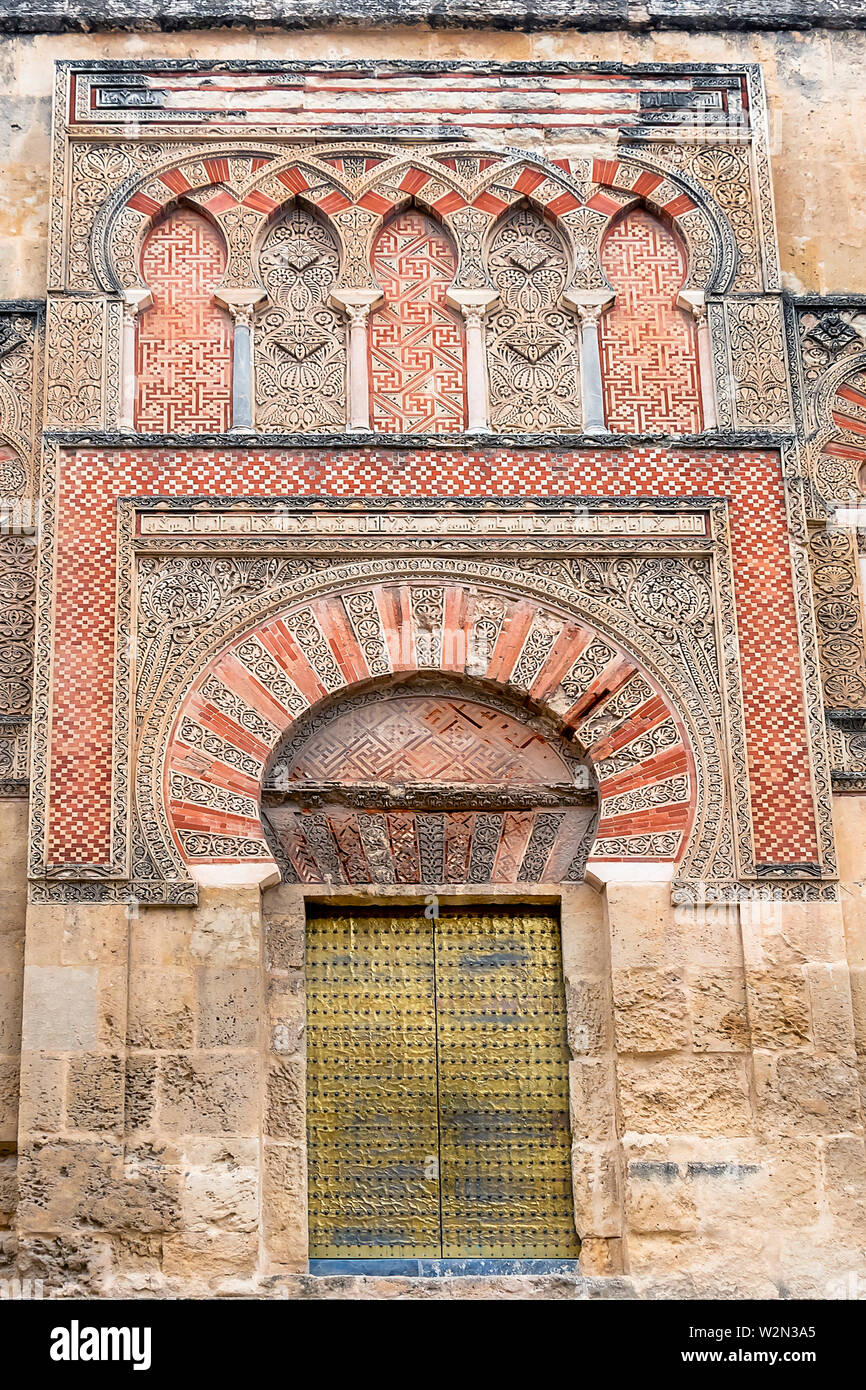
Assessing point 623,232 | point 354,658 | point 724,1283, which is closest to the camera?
point 724,1283

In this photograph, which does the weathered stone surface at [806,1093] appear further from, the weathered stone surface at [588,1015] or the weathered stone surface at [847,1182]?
the weathered stone surface at [588,1015]

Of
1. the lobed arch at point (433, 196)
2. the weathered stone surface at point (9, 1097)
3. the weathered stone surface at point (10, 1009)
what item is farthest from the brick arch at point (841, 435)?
the weathered stone surface at point (9, 1097)

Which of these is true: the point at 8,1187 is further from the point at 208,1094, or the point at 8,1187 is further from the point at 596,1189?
the point at 596,1189

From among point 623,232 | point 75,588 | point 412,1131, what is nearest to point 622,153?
point 623,232

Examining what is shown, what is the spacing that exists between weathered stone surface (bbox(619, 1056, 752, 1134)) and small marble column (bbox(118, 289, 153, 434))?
3.22 meters

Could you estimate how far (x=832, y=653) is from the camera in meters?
8.12

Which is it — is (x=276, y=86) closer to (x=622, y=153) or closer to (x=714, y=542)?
(x=622, y=153)

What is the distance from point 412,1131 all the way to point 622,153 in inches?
165

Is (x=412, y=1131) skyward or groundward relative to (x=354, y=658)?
groundward

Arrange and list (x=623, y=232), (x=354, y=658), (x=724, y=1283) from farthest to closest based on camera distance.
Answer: (x=623, y=232) < (x=354, y=658) < (x=724, y=1283)

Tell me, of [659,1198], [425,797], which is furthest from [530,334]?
[659,1198]

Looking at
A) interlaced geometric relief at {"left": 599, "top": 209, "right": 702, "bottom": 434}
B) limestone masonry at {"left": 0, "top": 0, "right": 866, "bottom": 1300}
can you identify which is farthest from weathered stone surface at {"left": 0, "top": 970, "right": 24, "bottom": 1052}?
interlaced geometric relief at {"left": 599, "top": 209, "right": 702, "bottom": 434}

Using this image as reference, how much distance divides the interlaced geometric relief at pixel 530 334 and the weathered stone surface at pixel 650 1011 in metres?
2.30

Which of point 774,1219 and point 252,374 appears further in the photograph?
point 252,374
